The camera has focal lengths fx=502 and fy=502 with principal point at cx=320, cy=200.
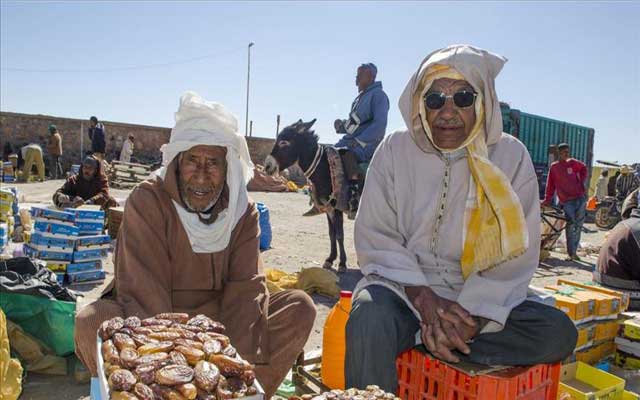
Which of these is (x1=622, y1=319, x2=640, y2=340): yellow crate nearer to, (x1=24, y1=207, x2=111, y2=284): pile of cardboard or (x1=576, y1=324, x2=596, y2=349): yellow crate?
(x1=576, y1=324, x2=596, y2=349): yellow crate

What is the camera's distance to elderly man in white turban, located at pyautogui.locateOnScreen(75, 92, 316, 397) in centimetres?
245

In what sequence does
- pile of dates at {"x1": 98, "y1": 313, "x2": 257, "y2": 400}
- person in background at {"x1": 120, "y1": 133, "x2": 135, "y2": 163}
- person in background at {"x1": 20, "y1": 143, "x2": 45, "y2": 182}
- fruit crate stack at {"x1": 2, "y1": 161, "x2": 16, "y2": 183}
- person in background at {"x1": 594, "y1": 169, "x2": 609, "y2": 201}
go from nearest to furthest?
pile of dates at {"x1": 98, "y1": 313, "x2": 257, "y2": 400}
fruit crate stack at {"x1": 2, "y1": 161, "x2": 16, "y2": 183}
person in background at {"x1": 20, "y1": 143, "x2": 45, "y2": 182}
person in background at {"x1": 594, "y1": 169, "x2": 609, "y2": 201}
person in background at {"x1": 120, "y1": 133, "x2": 135, "y2": 163}

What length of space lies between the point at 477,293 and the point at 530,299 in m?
0.34

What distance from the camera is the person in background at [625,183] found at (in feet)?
48.4

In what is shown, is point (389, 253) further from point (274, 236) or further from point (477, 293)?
point (274, 236)

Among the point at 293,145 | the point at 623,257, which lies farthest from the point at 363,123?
the point at 623,257

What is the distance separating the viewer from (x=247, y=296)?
252 centimetres

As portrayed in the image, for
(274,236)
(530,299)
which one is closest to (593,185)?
(274,236)

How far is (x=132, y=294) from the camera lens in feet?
7.68

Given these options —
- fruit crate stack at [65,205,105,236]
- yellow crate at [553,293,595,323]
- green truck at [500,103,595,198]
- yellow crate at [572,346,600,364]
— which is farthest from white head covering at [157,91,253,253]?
green truck at [500,103,595,198]

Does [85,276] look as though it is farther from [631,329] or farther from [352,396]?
[631,329]

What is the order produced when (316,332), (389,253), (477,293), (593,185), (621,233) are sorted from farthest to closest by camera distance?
(593,185) → (316,332) → (621,233) → (389,253) → (477,293)

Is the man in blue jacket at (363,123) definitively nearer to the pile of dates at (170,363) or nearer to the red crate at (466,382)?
the red crate at (466,382)

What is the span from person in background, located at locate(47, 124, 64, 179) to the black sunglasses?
59.4 ft
